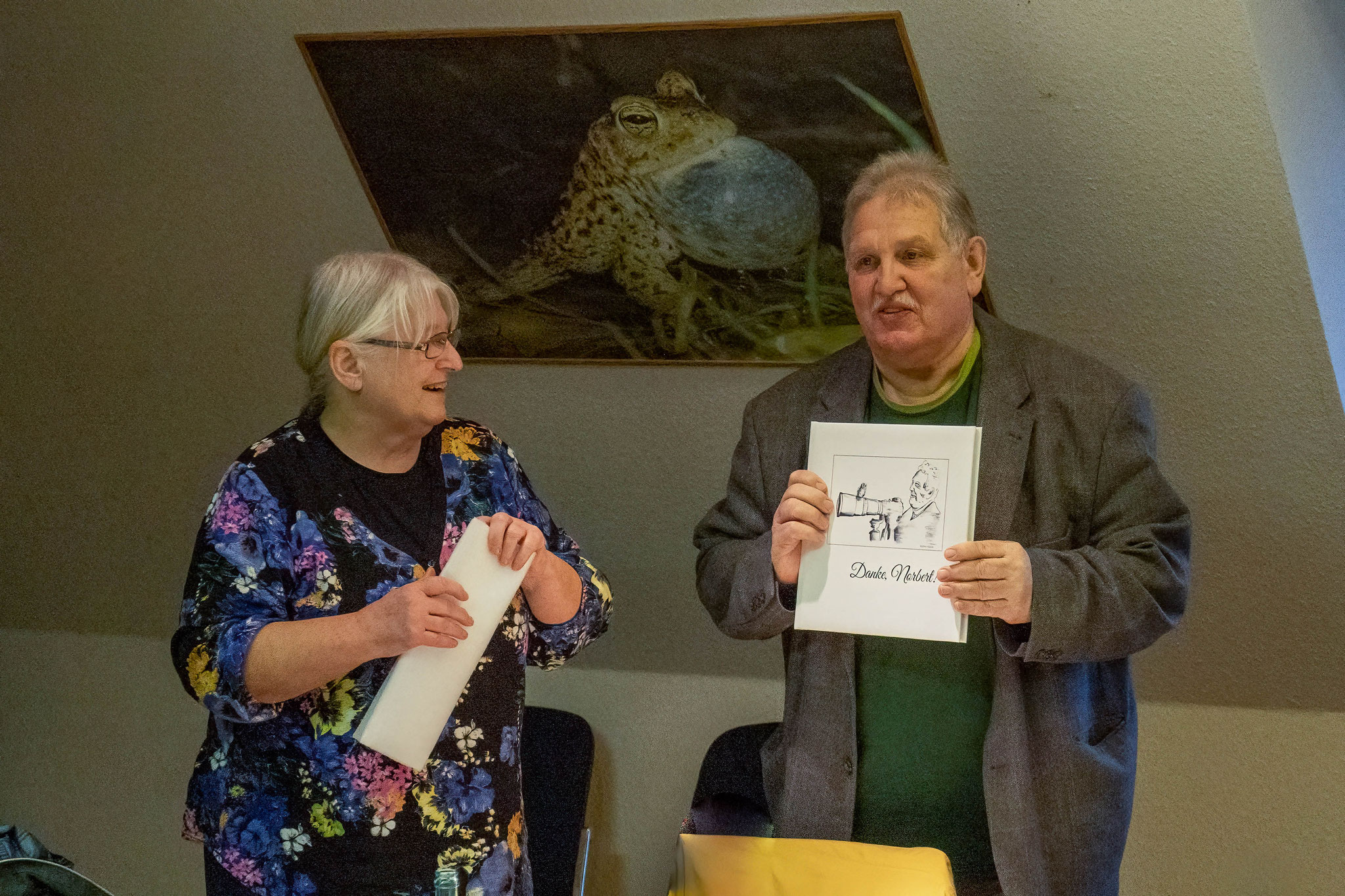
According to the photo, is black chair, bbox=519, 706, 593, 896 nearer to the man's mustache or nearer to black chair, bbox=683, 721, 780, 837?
black chair, bbox=683, 721, 780, 837

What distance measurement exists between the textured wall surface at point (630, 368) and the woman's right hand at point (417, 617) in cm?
123

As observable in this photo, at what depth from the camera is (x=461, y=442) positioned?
2119 millimetres

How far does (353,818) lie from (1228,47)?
189 cm

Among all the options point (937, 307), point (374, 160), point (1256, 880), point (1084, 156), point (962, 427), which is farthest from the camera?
point (1256, 880)

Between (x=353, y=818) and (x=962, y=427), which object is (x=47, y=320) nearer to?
(x=353, y=818)

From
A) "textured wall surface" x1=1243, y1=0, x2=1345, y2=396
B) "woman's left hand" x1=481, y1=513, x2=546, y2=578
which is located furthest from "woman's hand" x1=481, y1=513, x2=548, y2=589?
"textured wall surface" x1=1243, y1=0, x2=1345, y2=396

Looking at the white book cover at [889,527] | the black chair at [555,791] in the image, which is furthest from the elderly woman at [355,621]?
the black chair at [555,791]

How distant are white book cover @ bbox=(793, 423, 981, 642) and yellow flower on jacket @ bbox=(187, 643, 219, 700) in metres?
0.84

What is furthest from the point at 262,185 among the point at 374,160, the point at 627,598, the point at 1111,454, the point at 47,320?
the point at 1111,454

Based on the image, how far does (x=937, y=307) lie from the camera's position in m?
1.91

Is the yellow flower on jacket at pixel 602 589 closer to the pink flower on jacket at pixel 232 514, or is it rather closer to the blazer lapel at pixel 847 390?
the blazer lapel at pixel 847 390

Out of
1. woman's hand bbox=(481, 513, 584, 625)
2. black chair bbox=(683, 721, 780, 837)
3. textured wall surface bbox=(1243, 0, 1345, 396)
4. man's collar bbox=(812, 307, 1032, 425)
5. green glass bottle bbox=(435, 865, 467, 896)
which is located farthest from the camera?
black chair bbox=(683, 721, 780, 837)

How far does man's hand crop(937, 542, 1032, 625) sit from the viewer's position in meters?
1.71

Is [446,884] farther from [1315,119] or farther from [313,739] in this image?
[1315,119]
